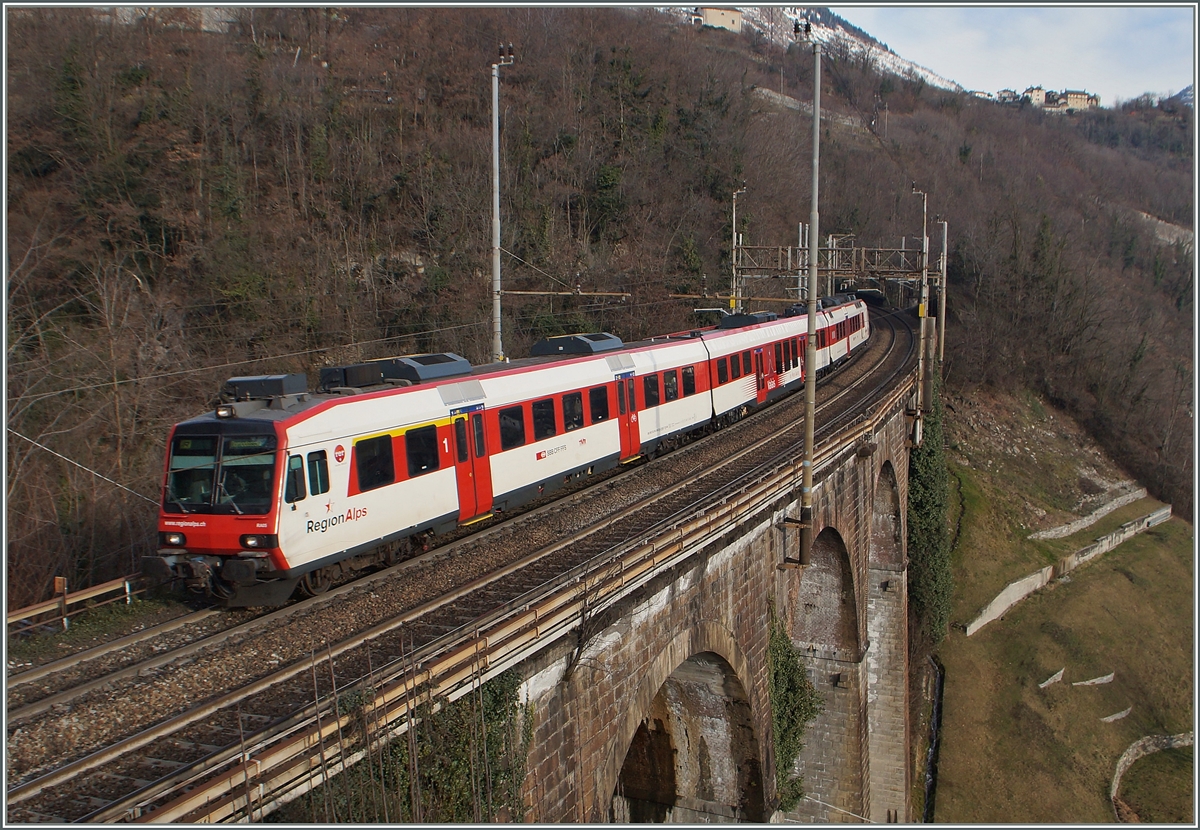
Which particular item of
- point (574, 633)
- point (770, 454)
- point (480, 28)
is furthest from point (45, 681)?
point (480, 28)

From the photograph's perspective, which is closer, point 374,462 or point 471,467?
point 374,462

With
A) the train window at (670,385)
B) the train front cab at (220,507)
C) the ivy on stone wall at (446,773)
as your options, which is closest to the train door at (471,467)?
the train front cab at (220,507)

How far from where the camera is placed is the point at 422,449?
12.3 meters

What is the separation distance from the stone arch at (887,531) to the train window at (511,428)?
19706mm

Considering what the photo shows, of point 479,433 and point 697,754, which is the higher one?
point 479,433

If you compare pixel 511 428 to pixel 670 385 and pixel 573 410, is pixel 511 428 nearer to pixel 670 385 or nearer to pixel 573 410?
pixel 573 410

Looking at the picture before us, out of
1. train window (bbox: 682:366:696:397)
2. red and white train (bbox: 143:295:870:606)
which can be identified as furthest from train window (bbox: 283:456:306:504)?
train window (bbox: 682:366:696:397)

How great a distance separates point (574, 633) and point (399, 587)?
303 centimetres

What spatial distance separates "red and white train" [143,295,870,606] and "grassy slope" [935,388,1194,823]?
23.8 m

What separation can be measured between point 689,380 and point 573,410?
18.3 ft

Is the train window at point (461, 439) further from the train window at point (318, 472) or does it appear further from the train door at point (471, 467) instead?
the train window at point (318, 472)

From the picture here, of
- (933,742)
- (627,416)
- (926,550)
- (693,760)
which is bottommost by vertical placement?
(933,742)

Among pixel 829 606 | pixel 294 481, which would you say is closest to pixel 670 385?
pixel 829 606

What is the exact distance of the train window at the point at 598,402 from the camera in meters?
16.7
